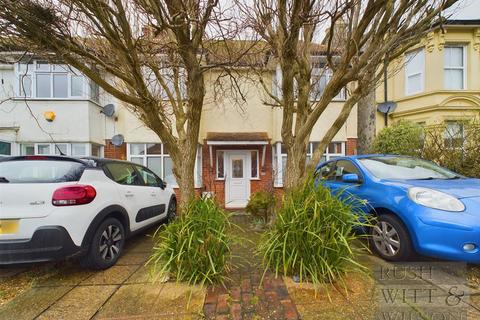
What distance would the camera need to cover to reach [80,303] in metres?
2.60

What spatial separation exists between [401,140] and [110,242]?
7846 millimetres

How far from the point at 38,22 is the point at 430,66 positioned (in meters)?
12.4

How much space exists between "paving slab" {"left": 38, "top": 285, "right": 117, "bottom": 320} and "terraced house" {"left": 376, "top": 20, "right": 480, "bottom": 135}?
1117cm

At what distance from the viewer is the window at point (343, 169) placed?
4360mm

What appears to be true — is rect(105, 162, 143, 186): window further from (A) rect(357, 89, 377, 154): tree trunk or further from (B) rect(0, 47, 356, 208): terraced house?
(A) rect(357, 89, 377, 154): tree trunk

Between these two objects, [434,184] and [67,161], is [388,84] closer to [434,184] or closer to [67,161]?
[434,184]

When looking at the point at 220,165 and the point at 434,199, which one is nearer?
the point at 434,199

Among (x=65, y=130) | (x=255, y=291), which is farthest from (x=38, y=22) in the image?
(x=65, y=130)

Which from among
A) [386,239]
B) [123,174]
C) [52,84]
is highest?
[52,84]

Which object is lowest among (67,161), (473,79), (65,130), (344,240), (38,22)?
(344,240)

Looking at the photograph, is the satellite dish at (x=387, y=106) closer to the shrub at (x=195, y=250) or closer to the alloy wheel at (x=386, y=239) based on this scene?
the alloy wheel at (x=386, y=239)

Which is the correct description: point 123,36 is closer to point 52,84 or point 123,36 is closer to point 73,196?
point 73,196

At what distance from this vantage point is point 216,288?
2768mm

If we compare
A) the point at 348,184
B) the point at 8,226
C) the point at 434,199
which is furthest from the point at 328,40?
the point at 8,226
